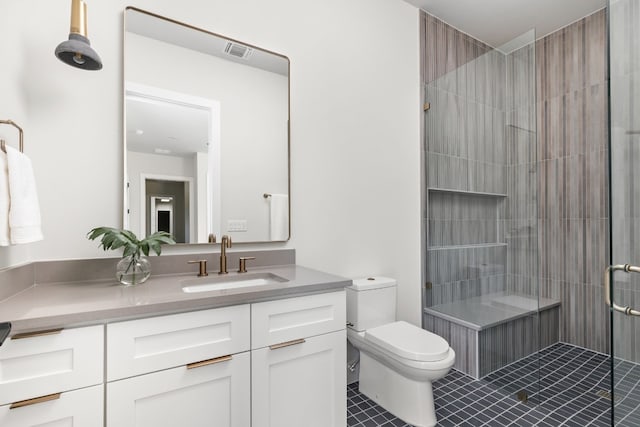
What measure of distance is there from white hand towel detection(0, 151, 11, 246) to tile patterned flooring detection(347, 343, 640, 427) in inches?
69.1

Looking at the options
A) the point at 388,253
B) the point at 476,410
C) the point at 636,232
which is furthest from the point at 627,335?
the point at 388,253

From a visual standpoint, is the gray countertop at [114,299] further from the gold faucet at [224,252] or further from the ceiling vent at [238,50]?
the ceiling vent at [238,50]

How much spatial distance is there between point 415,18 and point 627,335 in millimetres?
2519

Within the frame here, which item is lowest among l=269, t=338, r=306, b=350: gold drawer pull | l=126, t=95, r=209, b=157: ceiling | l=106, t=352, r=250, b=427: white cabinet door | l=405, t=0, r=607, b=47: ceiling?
l=106, t=352, r=250, b=427: white cabinet door

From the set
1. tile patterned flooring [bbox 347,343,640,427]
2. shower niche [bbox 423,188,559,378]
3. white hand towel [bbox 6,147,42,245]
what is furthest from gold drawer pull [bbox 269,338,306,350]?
shower niche [bbox 423,188,559,378]

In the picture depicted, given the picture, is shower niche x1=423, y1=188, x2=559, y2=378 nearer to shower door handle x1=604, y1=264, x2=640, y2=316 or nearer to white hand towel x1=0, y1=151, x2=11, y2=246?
shower door handle x1=604, y1=264, x2=640, y2=316

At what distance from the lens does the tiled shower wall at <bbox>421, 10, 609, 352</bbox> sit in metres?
2.16

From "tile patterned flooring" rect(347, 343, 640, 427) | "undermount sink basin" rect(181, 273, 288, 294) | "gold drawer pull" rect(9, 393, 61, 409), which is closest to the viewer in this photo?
"gold drawer pull" rect(9, 393, 61, 409)

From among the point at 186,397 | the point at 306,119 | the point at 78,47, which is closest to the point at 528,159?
the point at 306,119

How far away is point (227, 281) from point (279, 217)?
492mm

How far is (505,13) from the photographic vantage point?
8.60ft

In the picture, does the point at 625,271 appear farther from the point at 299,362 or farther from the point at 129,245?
the point at 129,245

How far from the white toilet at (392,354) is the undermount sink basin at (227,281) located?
61cm

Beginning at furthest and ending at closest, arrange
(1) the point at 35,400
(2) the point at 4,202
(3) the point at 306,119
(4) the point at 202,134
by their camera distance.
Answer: (3) the point at 306,119 < (4) the point at 202,134 < (2) the point at 4,202 < (1) the point at 35,400
